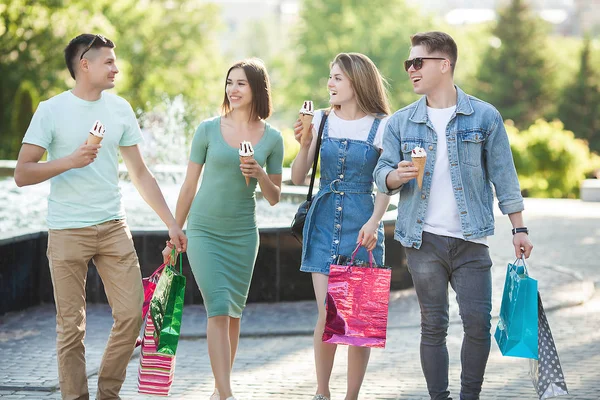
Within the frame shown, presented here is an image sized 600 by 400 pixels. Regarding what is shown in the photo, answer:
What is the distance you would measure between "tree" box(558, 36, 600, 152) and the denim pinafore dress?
143 ft

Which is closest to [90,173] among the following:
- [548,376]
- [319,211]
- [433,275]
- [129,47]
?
[319,211]

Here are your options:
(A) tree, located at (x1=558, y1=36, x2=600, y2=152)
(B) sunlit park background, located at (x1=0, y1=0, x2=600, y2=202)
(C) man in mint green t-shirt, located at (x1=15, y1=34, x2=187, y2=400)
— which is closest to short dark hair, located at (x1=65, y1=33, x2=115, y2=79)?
(C) man in mint green t-shirt, located at (x1=15, y1=34, x2=187, y2=400)

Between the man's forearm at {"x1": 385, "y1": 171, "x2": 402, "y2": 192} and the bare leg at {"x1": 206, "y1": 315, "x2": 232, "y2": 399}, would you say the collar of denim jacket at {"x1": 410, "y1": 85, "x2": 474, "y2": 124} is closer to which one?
the man's forearm at {"x1": 385, "y1": 171, "x2": 402, "y2": 192}

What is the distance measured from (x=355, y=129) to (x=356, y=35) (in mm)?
43527

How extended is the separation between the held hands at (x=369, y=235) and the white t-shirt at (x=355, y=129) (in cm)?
48

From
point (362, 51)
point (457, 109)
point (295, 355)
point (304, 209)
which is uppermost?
point (362, 51)

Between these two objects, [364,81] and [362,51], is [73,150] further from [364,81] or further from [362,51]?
[362,51]

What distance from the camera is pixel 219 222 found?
5422 mm

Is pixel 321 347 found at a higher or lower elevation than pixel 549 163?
lower

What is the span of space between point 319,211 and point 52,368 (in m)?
2.30

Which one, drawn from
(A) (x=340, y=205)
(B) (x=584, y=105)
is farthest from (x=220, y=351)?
(B) (x=584, y=105)

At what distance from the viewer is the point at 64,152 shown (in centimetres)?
498

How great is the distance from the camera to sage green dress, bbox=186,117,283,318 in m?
5.40

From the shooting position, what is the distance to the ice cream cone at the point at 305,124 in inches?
209
